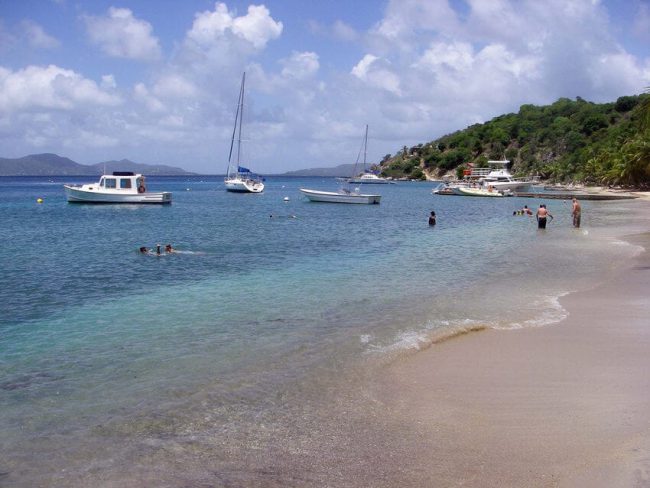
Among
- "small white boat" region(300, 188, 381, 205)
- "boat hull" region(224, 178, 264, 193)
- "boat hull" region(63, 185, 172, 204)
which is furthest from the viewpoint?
"boat hull" region(224, 178, 264, 193)

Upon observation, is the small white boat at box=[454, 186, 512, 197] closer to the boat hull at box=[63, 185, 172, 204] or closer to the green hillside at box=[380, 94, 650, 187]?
the green hillside at box=[380, 94, 650, 187]

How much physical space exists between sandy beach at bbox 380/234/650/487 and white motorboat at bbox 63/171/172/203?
52709 millimetres

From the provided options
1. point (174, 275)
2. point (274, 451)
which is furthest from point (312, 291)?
point (274, 451)

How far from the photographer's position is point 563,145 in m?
140

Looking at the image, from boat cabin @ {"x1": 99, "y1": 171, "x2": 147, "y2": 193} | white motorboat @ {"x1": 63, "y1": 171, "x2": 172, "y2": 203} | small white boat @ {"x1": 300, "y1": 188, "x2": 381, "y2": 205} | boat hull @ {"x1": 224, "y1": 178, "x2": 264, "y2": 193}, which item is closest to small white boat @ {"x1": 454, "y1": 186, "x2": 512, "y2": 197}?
small white boat @ {"x1": 300, "y1": 188, "x2": 381, "y2": 205}

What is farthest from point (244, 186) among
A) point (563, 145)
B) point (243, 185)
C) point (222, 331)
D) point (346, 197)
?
point (563, 145)

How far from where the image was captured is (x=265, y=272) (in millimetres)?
21109

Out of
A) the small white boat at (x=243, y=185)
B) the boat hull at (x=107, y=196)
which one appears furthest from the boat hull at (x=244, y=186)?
the boat hull at (x=107, y=196)

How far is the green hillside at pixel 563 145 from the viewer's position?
82638 millimetres

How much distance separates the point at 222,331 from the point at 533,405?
6.76 m

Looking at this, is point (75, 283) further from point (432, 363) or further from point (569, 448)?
point (569, 448)

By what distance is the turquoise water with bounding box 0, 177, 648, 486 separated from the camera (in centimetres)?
719

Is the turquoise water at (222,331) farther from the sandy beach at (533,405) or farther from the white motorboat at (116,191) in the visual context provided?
the white motorboat at (116,191)

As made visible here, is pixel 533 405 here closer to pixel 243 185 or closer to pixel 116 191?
pixel 116 191
